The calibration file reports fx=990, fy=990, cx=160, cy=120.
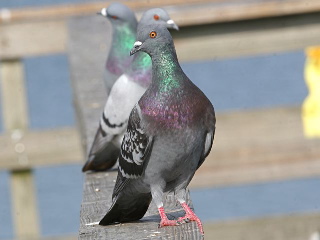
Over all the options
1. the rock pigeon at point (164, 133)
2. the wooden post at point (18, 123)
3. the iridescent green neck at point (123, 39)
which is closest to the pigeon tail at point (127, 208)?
the rock pigeon at point (164, 133)

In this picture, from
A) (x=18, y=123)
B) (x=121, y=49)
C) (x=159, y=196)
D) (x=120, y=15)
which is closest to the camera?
(x=159, y=196)

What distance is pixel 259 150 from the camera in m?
6.02

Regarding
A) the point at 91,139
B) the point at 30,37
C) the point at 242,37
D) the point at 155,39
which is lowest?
the point at 91,139

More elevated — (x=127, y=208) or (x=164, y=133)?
(x=164, y=133)

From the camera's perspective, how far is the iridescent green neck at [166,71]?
125 inches

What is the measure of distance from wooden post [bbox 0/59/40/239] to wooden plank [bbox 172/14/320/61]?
1295mm

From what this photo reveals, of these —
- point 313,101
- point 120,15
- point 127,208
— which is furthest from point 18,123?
point 127,208

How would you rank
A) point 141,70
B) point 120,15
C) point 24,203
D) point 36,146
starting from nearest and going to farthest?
point 141,70 < point 120,15 < point 36,146 < point 24,203

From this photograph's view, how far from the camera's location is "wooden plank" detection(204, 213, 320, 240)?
19.1ft

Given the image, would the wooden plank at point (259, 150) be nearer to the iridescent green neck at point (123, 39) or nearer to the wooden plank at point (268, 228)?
the wooden plank at point (268, 228)

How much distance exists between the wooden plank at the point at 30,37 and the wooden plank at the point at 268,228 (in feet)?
5.38

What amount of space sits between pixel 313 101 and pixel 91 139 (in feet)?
7.15

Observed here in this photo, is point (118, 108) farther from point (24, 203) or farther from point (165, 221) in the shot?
point (24, 203)

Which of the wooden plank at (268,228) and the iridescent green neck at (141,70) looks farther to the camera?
the wooden plank at (268,228)
